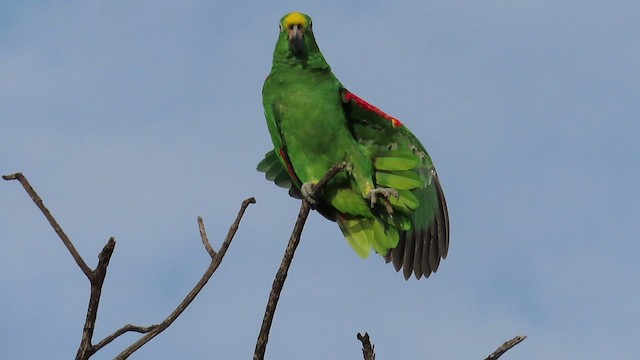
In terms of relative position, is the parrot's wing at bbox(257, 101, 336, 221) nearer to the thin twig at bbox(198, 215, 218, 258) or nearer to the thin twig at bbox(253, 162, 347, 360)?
the thin twig at bbox(198, 215, 218, 258)

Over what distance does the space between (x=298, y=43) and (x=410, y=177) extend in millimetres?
1160

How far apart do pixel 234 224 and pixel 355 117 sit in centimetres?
230

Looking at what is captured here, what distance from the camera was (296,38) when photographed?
227 inches

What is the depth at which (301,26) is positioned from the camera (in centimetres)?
584

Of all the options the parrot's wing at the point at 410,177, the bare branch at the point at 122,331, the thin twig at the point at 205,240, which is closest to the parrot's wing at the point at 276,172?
the parrot's wing at the point at 410,177

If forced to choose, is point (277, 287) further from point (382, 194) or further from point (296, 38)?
point (296, 38)

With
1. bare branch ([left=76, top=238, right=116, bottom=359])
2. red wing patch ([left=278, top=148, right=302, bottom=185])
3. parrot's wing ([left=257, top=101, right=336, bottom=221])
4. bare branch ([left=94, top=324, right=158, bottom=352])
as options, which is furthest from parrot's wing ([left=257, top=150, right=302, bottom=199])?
bare branch ([left=76, top=238, right=116, bottom=359])

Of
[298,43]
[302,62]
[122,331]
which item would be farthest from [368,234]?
[122,331]

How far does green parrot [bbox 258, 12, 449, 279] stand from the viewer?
18.8ft

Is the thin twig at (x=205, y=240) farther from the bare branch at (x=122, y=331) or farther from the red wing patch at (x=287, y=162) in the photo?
the red wing patch at (x=287, y=162)

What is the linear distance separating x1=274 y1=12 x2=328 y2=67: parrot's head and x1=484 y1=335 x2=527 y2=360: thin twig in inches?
109

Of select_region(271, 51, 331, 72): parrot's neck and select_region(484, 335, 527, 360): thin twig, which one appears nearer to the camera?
select_region(484, 335, 527, 360): thin twig

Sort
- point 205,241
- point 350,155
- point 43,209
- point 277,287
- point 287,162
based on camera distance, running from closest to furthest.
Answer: point 43,209
point 277,287
point 205,241
point 350,155
point 287,162

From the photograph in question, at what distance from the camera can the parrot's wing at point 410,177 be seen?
232 inches
